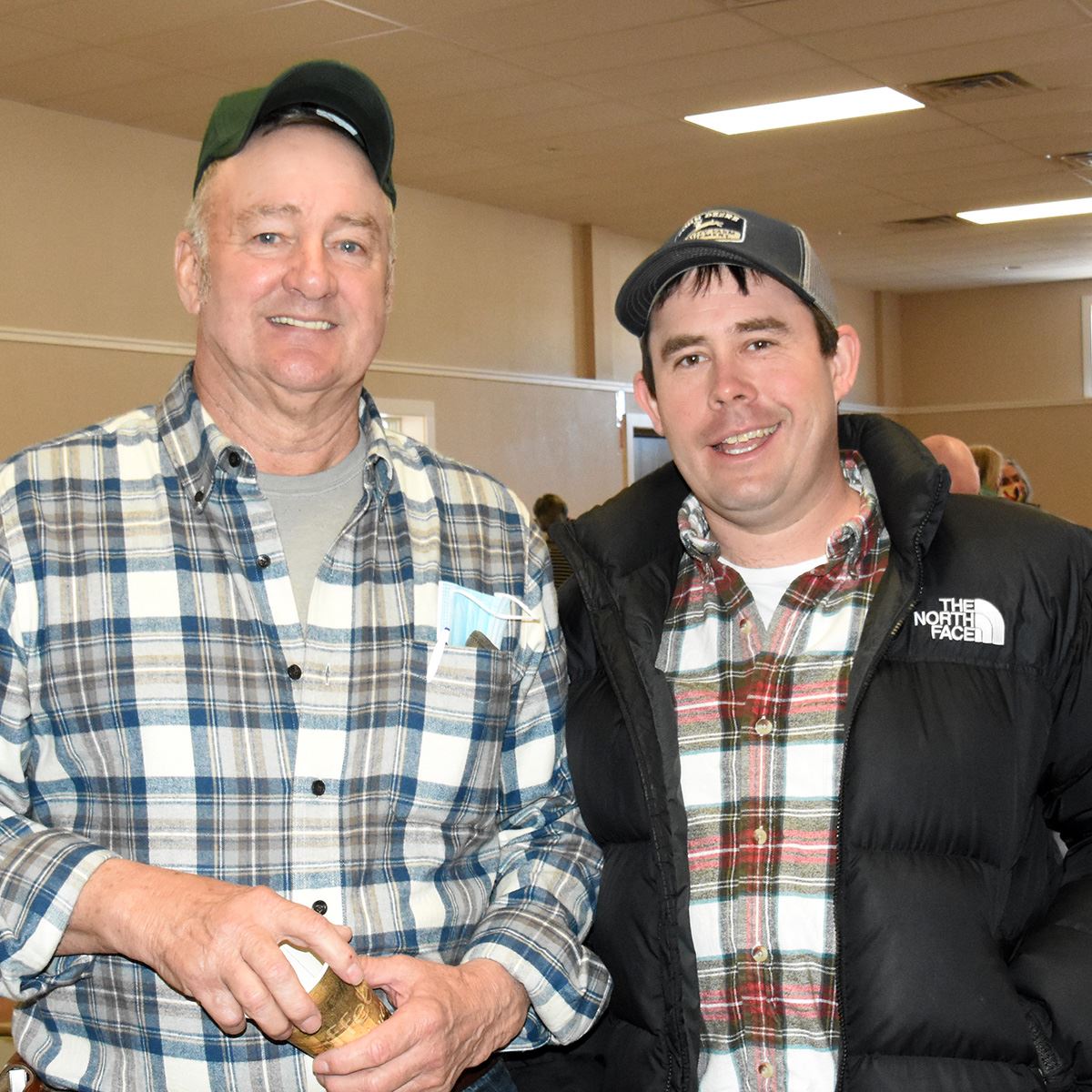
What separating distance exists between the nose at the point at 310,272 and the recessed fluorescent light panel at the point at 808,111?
7.02 meters

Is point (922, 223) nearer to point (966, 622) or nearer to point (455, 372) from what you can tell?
point (455, 372)

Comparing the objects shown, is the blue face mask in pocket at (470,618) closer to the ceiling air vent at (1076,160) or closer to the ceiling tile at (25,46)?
the ceiling tile at (25,46)

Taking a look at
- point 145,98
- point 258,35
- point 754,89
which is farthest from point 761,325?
point 145,98

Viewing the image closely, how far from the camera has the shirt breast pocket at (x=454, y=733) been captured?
1918 millimetres

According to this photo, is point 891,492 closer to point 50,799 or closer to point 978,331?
point 50,799

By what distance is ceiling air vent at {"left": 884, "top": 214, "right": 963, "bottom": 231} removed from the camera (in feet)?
41.5

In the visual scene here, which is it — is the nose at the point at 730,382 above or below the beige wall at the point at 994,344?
below

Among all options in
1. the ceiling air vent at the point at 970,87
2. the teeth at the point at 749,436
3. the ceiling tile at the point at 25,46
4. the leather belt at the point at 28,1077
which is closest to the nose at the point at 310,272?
the teeth at the point at 749,436

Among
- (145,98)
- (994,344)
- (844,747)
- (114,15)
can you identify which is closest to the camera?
(844,747)

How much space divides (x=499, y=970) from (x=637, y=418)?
38.5 feet

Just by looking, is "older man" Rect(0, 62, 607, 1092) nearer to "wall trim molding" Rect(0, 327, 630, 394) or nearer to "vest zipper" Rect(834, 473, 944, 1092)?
"vest zipper" Rect(834, 473, 944, 1092)

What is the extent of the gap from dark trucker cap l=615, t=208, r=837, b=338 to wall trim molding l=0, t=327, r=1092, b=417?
6.05 metres

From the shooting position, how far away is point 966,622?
6.50 feet

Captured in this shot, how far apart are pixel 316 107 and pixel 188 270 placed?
0.99 ft
